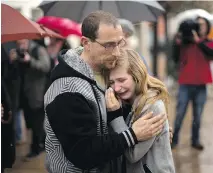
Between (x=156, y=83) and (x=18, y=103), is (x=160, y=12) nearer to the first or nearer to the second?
(x=18, y=103)

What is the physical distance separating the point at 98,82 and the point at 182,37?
473 cm

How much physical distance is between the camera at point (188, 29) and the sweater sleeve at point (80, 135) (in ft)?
16.1

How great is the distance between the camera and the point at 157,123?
241 cm

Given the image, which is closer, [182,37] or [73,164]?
[73,164]

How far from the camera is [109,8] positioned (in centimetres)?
634

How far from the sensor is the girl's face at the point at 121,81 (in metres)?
2.49

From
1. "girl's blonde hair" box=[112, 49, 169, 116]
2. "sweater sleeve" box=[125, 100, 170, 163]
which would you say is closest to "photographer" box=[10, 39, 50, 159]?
"girl's blonde hair" box=[112, 49, 169, 116]

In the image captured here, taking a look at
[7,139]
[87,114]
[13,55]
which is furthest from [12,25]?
[13,55]

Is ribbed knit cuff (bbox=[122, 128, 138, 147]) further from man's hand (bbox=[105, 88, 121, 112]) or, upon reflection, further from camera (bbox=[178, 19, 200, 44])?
camera (bbox=[178, 19, 200, 44])

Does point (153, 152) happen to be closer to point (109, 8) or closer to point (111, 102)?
point (111, 102)

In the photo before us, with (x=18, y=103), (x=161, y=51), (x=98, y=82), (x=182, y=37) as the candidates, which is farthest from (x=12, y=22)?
(x=161, y=51)

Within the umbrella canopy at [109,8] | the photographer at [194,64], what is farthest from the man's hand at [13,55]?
the photographer at [194,64]

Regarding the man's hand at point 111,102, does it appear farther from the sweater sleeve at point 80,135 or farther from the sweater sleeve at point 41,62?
the sweater sleeve at point 41,62

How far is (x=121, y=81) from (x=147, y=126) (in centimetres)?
29
